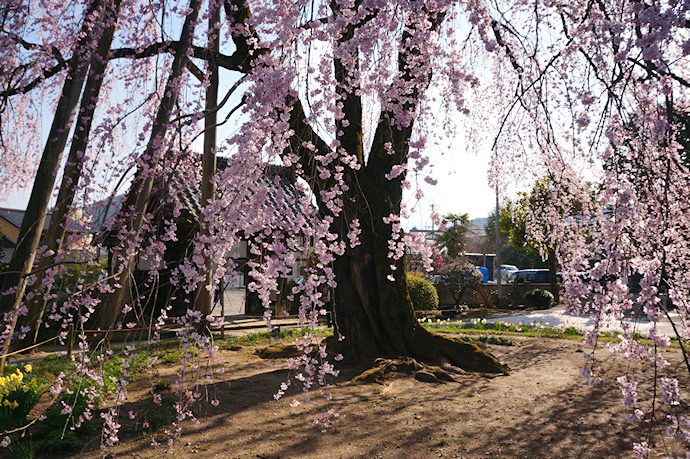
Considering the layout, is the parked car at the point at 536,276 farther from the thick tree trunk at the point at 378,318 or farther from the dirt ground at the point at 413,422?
the dirt ground at the point at 413,422

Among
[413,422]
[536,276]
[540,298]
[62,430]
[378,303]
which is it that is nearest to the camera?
[62,430]

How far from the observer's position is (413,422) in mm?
4426

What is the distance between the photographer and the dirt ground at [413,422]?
387cm

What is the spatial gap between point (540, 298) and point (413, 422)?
15.2 meters

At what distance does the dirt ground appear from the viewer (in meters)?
3.87

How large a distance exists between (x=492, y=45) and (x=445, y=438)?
3293 mm

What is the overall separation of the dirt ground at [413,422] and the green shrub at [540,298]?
40.8 feet

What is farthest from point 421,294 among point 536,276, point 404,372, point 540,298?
point 536,276

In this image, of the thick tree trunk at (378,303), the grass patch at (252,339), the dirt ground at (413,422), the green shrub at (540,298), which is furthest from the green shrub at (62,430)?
the green shrub at (540,298)

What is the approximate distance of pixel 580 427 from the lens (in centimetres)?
441

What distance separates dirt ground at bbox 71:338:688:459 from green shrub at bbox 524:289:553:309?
40.8 ft

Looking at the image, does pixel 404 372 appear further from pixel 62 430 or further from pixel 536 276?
pixel 536 276

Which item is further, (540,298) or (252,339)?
(540,298)

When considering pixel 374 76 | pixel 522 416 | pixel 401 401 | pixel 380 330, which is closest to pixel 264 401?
pixel 401 401
